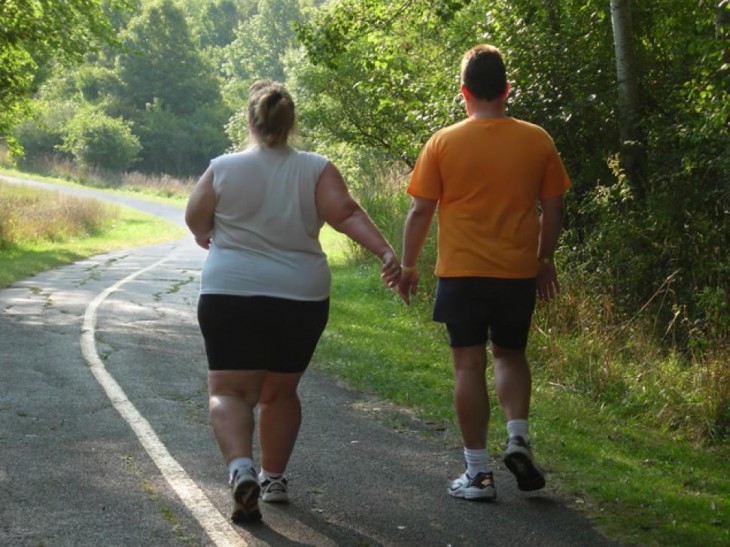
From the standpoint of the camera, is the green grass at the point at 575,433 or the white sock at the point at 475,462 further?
the white sock at the point at 475,462

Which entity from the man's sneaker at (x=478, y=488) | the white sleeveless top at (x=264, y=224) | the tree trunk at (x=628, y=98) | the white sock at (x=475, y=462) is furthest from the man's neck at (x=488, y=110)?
the tree trunk at (x=628, y=98)

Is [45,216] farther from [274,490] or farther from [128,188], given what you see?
[128,188]

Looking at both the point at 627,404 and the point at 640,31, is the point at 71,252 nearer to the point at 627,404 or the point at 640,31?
the point at 640,31

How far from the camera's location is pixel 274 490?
607 cm

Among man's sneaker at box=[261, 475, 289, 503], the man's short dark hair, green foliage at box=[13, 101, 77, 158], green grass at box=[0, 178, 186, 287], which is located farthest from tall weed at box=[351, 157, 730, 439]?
green foliage at box=[13, 101, 77, 158]

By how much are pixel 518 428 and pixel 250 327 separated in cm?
151

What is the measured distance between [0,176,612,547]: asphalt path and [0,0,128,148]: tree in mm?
11266

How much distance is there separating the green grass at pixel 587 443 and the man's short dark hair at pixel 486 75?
6.94 ft

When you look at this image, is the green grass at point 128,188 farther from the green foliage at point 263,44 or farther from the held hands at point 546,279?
the held hands at point 546,279

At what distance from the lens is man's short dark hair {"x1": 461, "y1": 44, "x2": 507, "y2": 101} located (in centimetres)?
A: 620

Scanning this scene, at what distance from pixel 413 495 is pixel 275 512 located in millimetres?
807

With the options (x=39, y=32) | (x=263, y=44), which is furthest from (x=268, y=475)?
(x=263, y=44)

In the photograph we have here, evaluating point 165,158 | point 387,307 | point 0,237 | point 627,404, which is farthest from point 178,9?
point 627,404

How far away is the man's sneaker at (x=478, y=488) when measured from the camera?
618 cm
